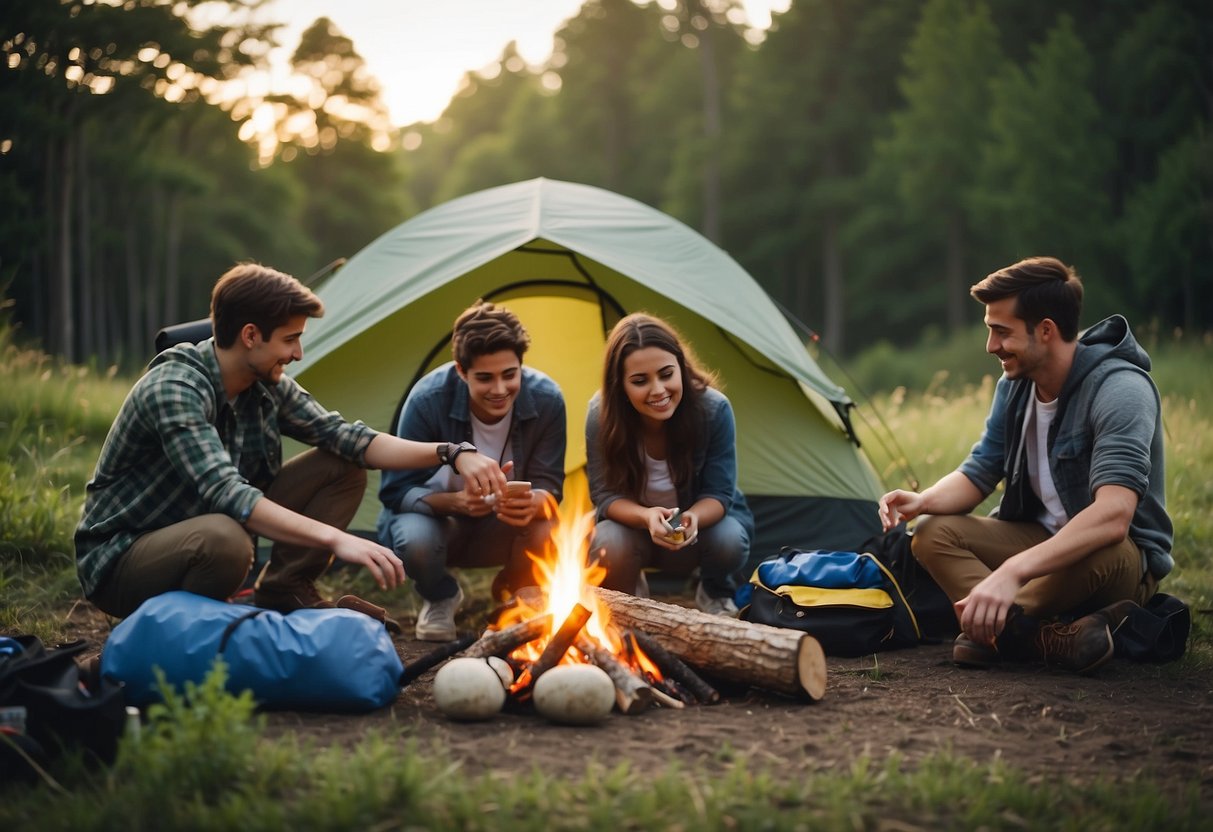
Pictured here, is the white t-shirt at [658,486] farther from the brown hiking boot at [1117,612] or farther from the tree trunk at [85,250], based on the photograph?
the tree trunk at [85,250]

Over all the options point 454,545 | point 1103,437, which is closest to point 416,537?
point 454,545

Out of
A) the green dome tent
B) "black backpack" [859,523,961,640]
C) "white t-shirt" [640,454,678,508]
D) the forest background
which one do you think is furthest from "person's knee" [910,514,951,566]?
the forest background

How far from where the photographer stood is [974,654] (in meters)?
3.66

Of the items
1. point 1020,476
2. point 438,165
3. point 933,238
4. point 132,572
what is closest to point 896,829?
point 1020,476

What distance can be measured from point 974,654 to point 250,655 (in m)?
2.31

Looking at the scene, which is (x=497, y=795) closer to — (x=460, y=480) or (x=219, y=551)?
(x=219, y=551)

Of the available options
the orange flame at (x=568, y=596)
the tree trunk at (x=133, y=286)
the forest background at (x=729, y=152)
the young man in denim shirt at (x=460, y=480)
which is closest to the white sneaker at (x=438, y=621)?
the young man in denim shirt at (x=460, y=480)

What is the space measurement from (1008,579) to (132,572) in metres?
2.61

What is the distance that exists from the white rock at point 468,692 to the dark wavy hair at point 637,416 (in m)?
1.49

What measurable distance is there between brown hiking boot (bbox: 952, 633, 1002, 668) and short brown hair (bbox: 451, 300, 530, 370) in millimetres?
1890

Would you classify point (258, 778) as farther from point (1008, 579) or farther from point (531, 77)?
point (531, 77)

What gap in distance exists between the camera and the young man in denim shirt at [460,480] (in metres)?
4.20

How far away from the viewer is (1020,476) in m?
3.92

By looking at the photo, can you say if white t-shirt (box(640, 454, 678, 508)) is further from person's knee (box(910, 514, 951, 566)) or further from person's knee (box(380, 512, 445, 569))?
person's knee (box(910, 514, 951, 566))
